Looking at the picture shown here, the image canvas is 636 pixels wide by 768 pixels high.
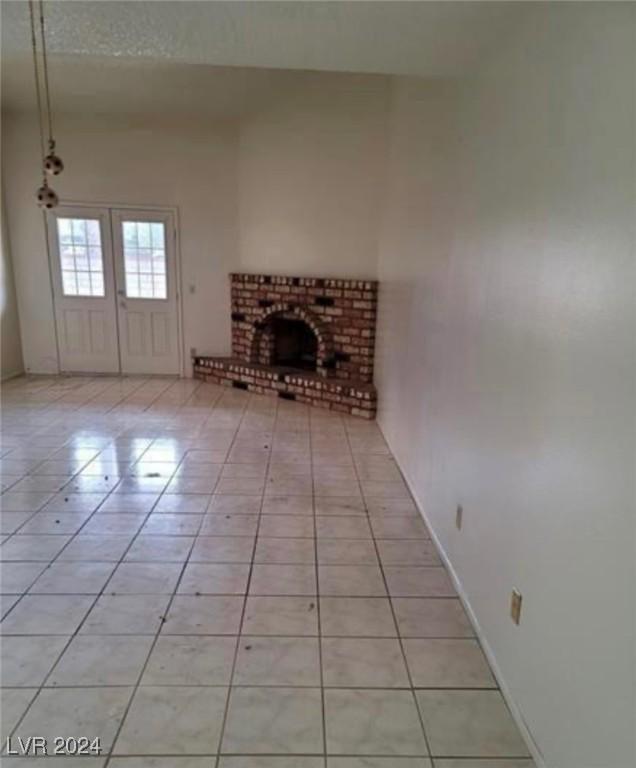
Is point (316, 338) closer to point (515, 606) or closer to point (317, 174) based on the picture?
point (317, 174)

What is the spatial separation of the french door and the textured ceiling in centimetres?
355

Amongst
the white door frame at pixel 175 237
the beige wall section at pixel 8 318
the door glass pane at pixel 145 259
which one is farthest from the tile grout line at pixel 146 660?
the beige wall section at pixel 8 318

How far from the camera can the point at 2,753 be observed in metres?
1.53

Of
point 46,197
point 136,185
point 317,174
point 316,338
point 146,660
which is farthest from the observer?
point 136,185

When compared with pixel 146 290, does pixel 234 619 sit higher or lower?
lower

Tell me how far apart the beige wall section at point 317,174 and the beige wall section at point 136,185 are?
A: 17.1 inches

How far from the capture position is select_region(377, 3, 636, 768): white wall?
1.18 m

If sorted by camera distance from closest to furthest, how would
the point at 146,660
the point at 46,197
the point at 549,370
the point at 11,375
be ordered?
the point at 549,370
the point at 146,660
the point at 46,197
the point at 11,375

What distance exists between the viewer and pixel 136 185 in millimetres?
6105

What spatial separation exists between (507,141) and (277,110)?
4296mm

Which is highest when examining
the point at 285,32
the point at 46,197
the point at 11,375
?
the point at 285,32

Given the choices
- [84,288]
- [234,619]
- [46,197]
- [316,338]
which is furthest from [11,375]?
[234,619]

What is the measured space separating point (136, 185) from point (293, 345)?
2660mm

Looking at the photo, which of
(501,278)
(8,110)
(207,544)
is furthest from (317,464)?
(8,110)
